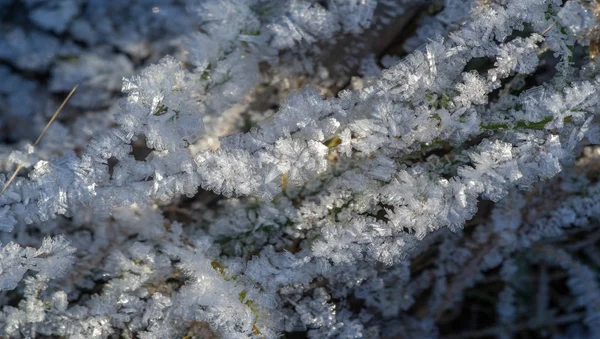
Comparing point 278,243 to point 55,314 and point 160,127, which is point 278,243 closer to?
point 160,127

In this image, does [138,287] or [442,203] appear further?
[138,287]

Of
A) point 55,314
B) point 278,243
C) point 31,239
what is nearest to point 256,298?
point 278,243

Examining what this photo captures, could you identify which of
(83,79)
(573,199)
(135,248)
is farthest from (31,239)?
(573,199)

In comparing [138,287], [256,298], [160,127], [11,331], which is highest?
[160,127]

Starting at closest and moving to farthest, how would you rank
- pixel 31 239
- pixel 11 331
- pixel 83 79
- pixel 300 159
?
pixel 300 159 → pixel 11 331 → pixel 31 239 → pixel 83 79

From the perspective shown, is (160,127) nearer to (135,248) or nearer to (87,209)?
(135,248)

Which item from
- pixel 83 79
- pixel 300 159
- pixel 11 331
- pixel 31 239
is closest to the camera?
pixel 300 159

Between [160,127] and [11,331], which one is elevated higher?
[160,127]
